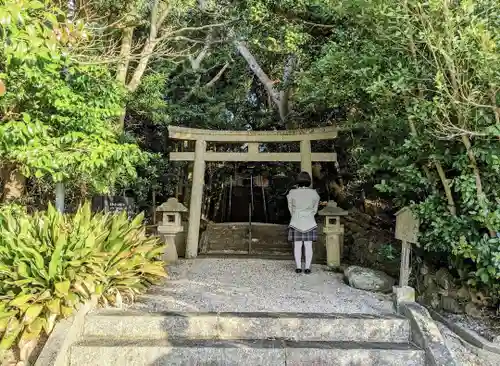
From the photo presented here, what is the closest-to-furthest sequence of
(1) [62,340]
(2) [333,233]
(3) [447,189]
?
(1) [62,340], (3) [447,189], (2) [333,233]

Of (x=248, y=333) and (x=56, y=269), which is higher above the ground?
(x=56, y=269)

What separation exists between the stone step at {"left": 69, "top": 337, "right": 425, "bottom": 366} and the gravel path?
0.67m

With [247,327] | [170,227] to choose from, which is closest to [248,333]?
[247,327]

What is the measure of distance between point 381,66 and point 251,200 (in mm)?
8703

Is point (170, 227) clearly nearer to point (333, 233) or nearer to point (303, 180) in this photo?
point (303, 180)

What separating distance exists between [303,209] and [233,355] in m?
2.98

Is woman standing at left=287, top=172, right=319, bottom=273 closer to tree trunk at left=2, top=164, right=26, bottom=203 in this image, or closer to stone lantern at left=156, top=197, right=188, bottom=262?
stone lantern at left=156, top=197, right=188, bottom=262

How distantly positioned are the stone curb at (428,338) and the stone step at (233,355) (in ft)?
0.33

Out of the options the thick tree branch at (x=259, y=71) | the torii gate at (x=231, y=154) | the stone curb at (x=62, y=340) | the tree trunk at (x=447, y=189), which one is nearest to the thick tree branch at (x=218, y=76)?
the thick tree branch at (x=259, y=71)

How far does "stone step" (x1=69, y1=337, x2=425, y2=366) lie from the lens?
340 centimetres

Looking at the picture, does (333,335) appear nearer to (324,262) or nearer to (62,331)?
(62,331)

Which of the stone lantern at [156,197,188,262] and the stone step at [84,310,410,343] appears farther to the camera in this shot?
the stone lantern at [156,197,188,262]

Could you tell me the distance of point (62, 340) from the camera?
10.9 feet

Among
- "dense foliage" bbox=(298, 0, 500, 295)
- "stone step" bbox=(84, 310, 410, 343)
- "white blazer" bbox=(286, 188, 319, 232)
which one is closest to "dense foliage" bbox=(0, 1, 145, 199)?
"stone step" bbox=(84, 310, 410, 343)
